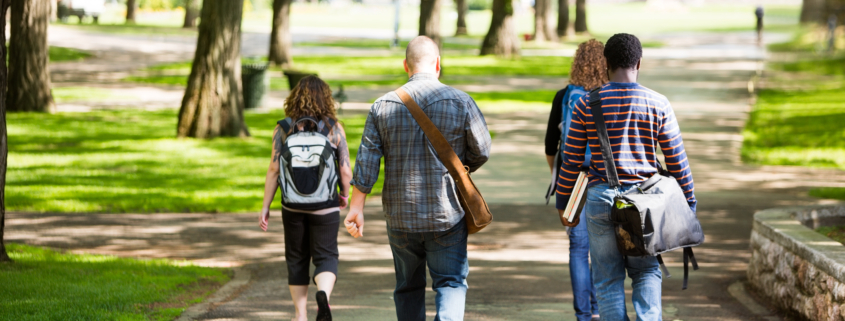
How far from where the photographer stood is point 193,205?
922cm

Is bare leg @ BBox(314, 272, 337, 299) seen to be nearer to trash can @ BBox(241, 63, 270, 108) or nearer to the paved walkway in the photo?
the paved walkway

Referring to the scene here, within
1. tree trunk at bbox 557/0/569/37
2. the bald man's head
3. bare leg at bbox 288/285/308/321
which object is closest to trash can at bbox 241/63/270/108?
bare leg at bbox 288/285/308/321

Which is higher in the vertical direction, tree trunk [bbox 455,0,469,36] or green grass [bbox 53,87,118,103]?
tree trunk [bbox 455,0,469,36]

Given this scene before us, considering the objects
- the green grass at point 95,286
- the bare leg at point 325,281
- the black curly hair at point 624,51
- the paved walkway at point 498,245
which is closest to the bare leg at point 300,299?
the bare leg at point 325,281

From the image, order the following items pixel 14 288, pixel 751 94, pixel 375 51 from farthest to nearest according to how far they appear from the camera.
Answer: pixel 375 51
pixel 751 94
pixel 14 288

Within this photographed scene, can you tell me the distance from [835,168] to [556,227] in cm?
594

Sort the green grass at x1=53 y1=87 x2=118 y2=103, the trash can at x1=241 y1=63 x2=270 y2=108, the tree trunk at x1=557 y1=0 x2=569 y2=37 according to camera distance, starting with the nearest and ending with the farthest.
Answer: the trash can at x1=241 y1=63 x2=270 y2=108 → the green grass at x1=53 y1=87 x2=118 y2=103 → the tree trunk at x1=557 y1=0 x2=569 y2=37

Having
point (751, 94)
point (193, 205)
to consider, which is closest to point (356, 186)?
point (193, 205)

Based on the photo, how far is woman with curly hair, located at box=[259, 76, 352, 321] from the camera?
4832 mm

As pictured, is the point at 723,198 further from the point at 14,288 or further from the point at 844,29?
the point at 844,29

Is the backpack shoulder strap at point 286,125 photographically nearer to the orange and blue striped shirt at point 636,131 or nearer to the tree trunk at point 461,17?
the orange and blue striped shirt at point 636,131

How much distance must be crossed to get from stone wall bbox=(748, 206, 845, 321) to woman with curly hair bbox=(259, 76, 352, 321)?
2.95 metres

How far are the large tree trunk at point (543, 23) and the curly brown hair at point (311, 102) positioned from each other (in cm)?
4517

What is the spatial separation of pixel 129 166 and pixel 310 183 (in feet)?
24.9
